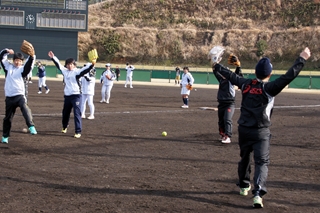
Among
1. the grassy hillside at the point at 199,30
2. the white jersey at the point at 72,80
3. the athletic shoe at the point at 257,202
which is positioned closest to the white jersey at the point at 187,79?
the white jersey at the point at 72,80

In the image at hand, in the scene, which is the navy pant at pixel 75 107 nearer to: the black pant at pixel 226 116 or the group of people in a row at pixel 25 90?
the group of people in a row at pixel 25 90

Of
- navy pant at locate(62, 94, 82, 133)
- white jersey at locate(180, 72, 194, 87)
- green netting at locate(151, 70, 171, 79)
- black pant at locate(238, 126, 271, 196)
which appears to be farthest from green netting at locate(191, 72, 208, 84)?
black pant at locate(238, 126, 271, 196)

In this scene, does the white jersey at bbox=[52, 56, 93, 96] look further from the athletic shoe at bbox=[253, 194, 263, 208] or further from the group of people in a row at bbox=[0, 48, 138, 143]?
the athletic shoe at bbox=[253, 194, 263, 208]

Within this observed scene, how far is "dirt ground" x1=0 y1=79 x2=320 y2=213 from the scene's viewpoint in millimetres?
6625

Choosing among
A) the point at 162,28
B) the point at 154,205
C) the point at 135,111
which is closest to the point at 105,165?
the point at 154,205

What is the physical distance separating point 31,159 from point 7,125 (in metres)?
1.64

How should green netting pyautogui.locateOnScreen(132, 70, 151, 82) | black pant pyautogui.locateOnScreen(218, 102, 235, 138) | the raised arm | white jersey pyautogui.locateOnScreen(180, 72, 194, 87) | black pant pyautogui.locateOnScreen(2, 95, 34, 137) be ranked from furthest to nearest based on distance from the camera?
green netting pyautogui.locateOnScreen(132, 70, 151, 82)
white jersey pyautogui.locateOnScreen(180, 72, 194, 87)
black pant pyautogui.locateOnScreen(218, 102, 235, 138)
black pant pyautogui.locateOnScreen(2, 95, 34, 137)
the raised arm

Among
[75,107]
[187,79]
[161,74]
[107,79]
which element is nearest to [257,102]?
[75,107]

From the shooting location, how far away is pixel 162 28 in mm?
82688

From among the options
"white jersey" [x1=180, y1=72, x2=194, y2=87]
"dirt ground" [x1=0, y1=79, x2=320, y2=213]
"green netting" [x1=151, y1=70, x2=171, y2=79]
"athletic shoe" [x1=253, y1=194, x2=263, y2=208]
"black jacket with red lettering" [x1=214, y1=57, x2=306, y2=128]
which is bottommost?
"green netting" [x1=151, y1=70, x2=171, y2=79]

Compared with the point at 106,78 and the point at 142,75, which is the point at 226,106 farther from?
the point at 142,75

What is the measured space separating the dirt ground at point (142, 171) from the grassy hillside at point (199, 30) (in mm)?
61570

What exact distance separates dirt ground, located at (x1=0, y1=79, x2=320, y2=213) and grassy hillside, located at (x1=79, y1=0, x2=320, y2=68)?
61570mm

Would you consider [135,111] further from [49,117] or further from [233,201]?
[233,201]
